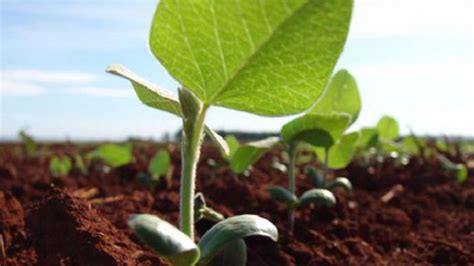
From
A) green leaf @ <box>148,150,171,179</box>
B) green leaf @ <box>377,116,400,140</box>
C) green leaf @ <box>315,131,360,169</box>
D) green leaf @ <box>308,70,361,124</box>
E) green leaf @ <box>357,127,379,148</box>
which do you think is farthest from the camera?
green leaf @ <box>377,116,400,140</box>

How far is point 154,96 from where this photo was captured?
147 cm

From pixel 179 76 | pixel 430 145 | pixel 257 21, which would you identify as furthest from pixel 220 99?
pixel 430 145

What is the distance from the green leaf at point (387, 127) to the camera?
17.6ft

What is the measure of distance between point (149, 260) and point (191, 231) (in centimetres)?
35

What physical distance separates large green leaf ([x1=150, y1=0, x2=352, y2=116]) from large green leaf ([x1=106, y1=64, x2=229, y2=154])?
8 centimetres

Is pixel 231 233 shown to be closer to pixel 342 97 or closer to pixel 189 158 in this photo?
pixel 189 158

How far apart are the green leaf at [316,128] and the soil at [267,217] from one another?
37 cm

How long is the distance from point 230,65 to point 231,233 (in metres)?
0.36

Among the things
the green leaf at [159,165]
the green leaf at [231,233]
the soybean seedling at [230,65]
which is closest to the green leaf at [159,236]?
the soybean seedling at [230,65]

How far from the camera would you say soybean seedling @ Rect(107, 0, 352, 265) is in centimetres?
121

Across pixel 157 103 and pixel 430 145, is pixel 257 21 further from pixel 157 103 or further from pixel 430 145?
pixel 430 145

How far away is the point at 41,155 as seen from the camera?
8.60 m

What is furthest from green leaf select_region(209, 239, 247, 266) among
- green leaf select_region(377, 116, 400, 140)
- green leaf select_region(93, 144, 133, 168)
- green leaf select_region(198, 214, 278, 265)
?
green leaf select_region(377, 116, 400, 140)

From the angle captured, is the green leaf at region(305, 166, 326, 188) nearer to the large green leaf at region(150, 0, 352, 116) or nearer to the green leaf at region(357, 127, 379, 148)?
the green leaf at region(357, 127, 379, 148)
